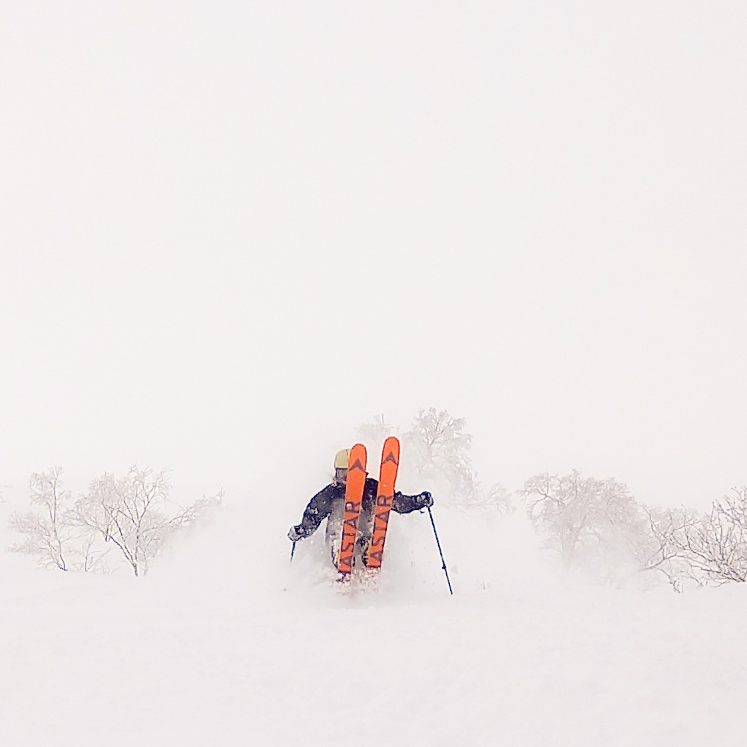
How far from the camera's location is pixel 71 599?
35.9 ft

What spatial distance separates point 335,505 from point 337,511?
15cm

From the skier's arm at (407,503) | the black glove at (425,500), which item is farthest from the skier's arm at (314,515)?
the black glove at (425,500)

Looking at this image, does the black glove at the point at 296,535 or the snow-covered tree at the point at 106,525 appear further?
the snow-covered tree at the point at 106,525

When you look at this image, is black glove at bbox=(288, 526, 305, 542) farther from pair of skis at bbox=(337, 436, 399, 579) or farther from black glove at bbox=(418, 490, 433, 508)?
black glove at bbox=(418, 490, 433, 508)

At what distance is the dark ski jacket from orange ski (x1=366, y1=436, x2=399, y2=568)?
52cm

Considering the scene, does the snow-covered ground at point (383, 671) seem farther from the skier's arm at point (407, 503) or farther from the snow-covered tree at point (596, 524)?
the snow-covered tree at point (596, 524)

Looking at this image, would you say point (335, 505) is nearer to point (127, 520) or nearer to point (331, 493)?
point (331, 493)

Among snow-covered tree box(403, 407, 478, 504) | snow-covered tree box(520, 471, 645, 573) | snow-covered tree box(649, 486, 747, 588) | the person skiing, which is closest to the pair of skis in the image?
the person skiing

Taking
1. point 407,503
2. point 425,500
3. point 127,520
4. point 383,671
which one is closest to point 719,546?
point 425,500

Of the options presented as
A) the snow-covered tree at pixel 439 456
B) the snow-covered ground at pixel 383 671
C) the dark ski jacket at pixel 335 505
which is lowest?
the snow-covered ground at pixel 383 671

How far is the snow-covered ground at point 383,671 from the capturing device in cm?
493

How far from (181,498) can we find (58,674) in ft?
149

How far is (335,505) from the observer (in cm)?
1191

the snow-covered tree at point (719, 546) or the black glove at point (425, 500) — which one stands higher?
the black glove at point (425, 500)
